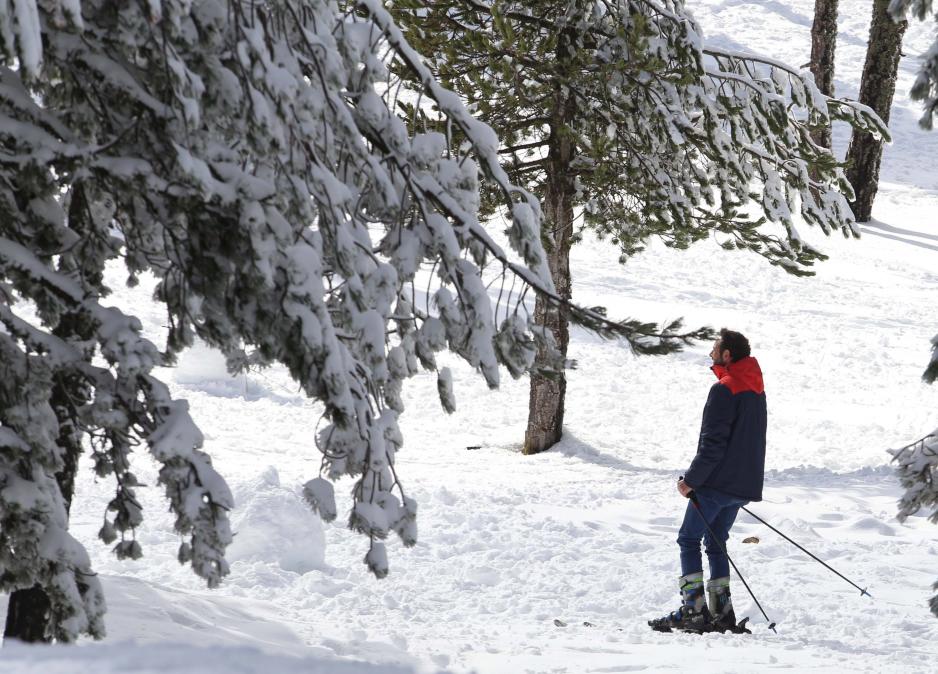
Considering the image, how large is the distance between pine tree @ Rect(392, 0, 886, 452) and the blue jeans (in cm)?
384

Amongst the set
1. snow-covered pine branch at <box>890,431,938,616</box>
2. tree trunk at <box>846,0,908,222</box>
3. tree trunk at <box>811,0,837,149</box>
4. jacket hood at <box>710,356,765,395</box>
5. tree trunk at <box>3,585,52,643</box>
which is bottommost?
tree trunk at <box>3,585,52,643</box>

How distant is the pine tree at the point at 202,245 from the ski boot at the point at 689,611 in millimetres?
2598

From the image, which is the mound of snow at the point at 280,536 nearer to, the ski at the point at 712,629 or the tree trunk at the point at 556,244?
the ski at the point at 712,629

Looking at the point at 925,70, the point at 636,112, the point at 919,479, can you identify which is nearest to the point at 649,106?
the point at 636,112

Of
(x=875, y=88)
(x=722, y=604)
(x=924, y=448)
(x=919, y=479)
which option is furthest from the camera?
(x=875, y=88)

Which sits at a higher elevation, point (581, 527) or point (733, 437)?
point (733, 437)

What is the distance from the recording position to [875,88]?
19109mm

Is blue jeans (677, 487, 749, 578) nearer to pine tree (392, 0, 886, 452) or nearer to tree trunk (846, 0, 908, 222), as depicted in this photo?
pine tree (392, 0, 886, 452)

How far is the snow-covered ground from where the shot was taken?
569 centimetres

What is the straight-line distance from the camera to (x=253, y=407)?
43.6 feet

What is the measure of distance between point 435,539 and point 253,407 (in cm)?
577

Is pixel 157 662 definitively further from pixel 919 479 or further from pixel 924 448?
pixel 924 448

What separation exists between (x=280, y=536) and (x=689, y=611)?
9.81 feet

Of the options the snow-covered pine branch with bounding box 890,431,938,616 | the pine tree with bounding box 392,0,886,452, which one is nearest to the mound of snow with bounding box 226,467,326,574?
the pine tree with bounding box 392,0,886,452
